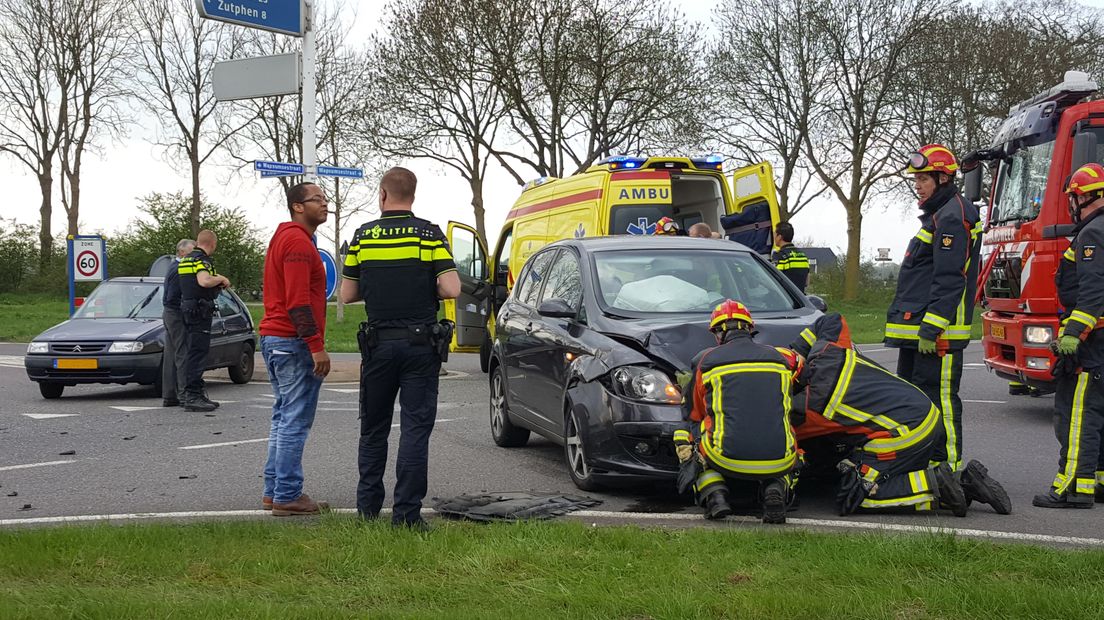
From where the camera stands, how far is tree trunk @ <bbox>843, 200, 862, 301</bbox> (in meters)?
38.0

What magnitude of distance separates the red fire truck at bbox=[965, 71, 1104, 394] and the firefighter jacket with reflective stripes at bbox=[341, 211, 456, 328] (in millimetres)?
5720

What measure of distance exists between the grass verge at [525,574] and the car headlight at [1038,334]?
4.95 metres

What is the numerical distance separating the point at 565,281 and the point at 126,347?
6959mm

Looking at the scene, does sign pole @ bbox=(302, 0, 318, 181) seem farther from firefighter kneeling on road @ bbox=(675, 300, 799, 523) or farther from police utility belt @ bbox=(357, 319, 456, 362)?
firefighter kneeling on road @ bbox=(675, 300, 799, 523)

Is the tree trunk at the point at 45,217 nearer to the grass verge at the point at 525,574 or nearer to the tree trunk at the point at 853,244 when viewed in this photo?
the tree trunk at the point at 853,244

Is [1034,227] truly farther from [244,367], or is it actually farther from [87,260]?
[87,260]

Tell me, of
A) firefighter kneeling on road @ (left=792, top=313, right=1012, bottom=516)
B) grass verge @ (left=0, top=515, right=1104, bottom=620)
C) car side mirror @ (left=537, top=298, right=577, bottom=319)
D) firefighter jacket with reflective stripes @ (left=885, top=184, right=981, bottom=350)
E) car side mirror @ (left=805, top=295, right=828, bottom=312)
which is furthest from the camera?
car side mirror @ (left=805, top=295, right=828, bottom=312)

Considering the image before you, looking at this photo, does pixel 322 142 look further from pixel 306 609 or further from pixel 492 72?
pixel 306 609

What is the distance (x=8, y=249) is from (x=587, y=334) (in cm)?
4372

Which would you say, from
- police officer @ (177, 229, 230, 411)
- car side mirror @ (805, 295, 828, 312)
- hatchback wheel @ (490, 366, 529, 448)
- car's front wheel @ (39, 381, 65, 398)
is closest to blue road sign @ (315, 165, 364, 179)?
police officer @ (177, 229, 230, 411)

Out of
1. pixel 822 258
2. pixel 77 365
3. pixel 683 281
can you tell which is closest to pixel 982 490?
pixel 683 281

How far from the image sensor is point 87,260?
20609 millimetres

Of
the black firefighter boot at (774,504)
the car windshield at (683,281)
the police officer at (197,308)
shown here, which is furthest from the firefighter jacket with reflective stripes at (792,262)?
the black firefighter boot at (774,504)

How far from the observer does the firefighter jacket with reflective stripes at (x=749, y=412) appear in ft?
19.4
